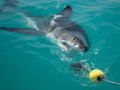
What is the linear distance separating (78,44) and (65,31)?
1085 mm

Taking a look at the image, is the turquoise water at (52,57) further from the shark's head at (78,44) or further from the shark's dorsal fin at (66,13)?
the shark's dorsal fin at (66,13)

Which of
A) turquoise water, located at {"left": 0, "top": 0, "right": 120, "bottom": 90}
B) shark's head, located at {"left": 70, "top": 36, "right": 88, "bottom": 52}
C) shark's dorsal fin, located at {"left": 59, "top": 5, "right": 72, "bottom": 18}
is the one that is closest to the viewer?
turquoise water, located at {"left": 0, "top": 0, "right": 120, "bottom": 90}

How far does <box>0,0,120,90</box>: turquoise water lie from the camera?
22.3 feet

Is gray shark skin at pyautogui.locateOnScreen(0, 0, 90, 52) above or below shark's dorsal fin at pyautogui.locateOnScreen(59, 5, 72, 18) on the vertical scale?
below

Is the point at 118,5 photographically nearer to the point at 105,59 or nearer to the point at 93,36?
the point at 93,36

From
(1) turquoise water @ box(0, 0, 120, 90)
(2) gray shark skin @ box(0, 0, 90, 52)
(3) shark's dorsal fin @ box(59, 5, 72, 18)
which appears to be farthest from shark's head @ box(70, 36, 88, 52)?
(3) shark's dorsal fin @ box(59, 5, 72, 18)

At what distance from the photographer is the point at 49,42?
320 inches

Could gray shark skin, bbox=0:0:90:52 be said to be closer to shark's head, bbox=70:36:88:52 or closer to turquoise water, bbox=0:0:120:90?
shark's head, bbox=70:36:88:52

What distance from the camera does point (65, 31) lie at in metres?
8.19

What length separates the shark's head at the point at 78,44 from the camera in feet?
23.3

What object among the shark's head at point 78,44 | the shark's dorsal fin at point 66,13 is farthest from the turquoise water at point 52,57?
the shark's dorsal fin at point 66,13

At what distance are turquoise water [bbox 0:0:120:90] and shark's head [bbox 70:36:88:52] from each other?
0.17m

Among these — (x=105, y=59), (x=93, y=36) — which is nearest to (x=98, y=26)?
(x=93, y=36)

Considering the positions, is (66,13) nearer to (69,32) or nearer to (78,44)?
(69,32)
